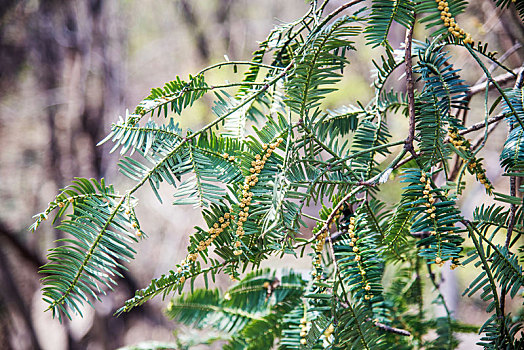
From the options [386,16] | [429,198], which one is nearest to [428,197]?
[429,198]

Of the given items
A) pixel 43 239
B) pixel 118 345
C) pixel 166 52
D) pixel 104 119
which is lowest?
pixel 118 345

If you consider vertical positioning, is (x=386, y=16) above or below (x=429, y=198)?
above

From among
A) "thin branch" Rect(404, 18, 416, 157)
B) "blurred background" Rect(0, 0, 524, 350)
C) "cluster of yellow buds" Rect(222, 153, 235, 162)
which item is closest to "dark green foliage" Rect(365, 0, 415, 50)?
"thin branch" Rect(404, 18, 416, 157)

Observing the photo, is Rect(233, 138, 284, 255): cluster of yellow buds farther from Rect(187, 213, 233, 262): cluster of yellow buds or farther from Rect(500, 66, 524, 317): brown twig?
Rect(500, 66, 524, 317): brown twig

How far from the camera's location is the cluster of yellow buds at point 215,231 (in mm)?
240

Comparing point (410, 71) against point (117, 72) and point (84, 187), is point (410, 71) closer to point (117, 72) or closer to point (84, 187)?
point (84, 187)

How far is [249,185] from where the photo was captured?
239 millimetres

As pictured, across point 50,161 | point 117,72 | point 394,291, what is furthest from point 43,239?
point 394,291

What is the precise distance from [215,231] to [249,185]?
34 millimetres

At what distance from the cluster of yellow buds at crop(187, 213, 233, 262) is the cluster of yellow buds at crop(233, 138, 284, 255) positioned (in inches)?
0.5

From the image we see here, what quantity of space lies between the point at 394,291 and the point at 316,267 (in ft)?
0.77

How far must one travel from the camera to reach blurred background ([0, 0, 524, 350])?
139cm

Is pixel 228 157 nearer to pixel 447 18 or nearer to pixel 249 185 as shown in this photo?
pixel 249 185

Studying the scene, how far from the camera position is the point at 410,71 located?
25cm
